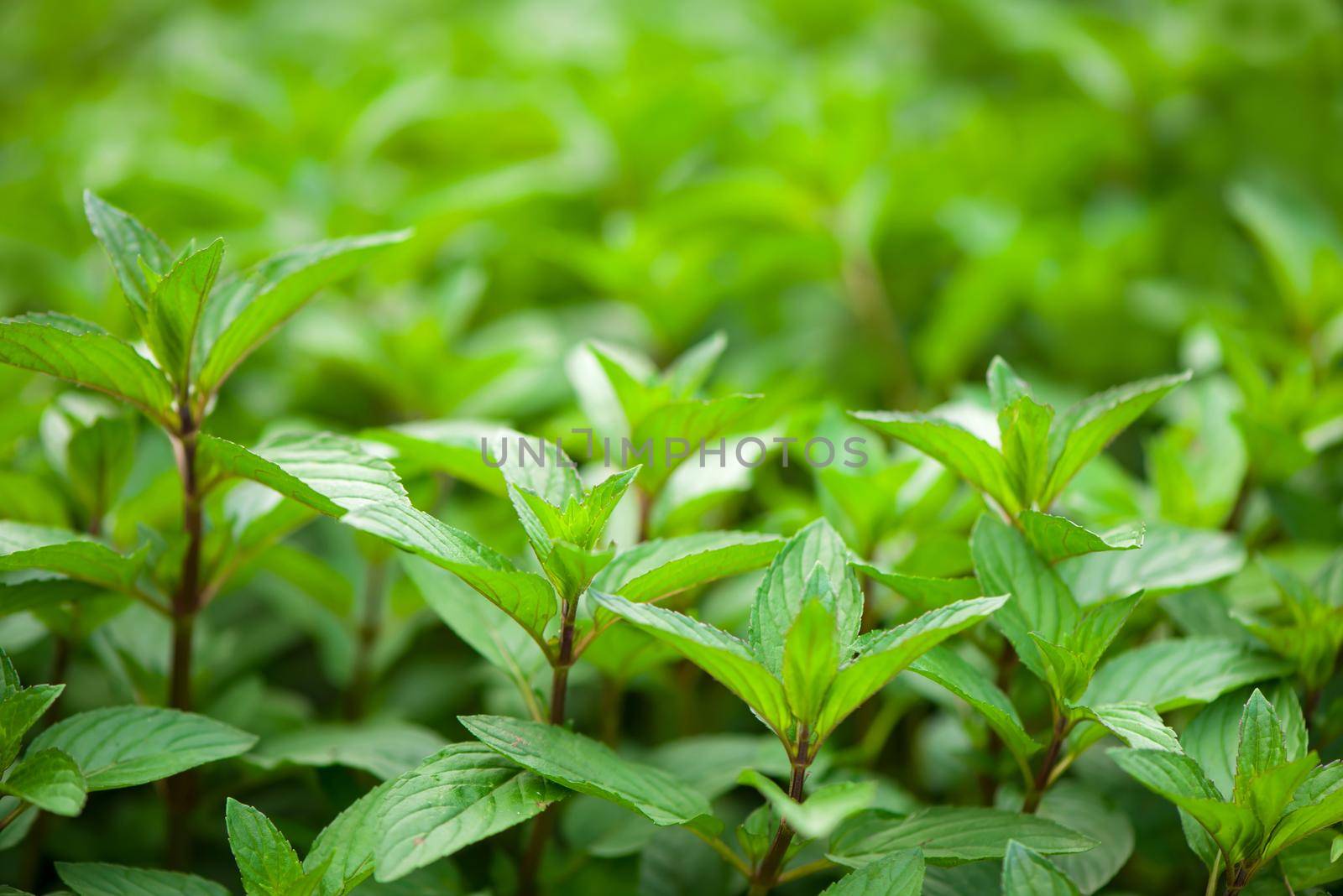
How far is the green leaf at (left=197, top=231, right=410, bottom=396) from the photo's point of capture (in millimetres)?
775

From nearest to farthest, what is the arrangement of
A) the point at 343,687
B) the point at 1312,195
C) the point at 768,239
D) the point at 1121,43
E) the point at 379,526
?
the point at 379,526 < the point at 343,687 < the point at 768,239 < the point at 1312,195 < the point at 1121,43

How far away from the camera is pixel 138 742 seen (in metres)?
0.73

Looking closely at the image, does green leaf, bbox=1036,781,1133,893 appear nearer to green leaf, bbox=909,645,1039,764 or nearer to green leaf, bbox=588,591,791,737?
green leaf, bbox=909,645,1039,764

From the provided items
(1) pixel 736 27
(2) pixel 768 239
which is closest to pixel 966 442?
(2) pixel 768 239

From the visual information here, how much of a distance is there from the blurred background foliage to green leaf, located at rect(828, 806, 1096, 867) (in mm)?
221

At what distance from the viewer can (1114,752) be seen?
24.7 inches

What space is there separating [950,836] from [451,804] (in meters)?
0.37

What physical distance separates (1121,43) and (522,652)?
1646 mm

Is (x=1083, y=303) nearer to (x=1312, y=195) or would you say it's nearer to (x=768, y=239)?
(x=768, y=239)

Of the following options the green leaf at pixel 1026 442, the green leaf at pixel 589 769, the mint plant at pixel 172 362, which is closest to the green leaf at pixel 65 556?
the mint plant at pixel 172 362

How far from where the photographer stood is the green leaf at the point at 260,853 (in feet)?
2.17

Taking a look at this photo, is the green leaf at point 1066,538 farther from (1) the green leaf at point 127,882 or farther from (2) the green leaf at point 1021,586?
(1) the green leaf at point 127,882

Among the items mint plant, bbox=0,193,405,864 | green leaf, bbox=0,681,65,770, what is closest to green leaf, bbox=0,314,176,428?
mint plant, bbox=0,193,405,864

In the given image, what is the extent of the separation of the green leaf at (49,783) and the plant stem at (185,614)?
17cm
